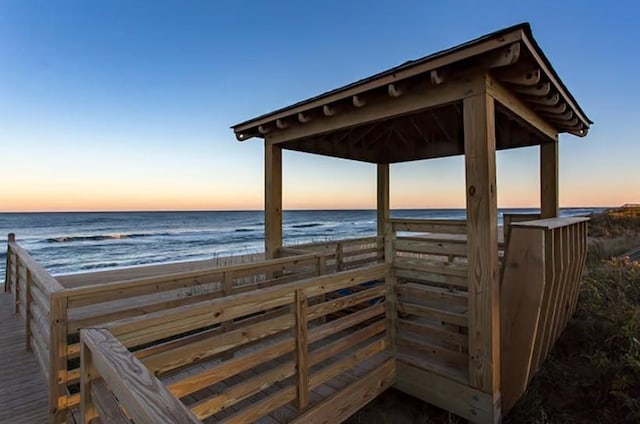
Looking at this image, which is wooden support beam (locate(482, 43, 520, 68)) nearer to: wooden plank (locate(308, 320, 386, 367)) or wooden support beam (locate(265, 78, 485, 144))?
wooden support beam (locate(265, 78, 485, 144))

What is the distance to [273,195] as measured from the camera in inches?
169

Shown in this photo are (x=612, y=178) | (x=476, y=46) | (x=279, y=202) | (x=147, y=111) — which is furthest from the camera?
(x=612, y=178)

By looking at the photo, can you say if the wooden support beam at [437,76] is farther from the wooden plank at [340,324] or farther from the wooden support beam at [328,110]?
the wooden plank at [340,324]

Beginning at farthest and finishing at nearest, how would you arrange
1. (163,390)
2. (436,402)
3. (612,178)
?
(612,178) < (436,402) < (163,390)

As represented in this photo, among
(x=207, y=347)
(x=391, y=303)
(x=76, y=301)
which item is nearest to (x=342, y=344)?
(x=391, y=303)

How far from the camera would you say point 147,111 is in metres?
10.9

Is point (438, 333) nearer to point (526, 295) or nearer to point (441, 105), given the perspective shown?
point (526, 295)

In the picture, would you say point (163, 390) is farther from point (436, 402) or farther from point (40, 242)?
point (40, 242)

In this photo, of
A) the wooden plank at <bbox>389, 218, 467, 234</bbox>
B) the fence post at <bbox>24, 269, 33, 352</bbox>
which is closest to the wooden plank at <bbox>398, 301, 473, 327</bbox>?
the wooden plank at <bbox>389, 218, 467, 234</bbox>

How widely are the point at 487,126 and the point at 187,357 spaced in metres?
2.66

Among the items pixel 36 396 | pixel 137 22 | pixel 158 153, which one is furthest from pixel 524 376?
pixel 158 153

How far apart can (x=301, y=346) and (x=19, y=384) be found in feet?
8.49

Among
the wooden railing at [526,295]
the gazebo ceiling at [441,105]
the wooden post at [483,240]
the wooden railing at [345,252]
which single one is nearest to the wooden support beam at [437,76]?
the gazebo ceiling at [441,105]

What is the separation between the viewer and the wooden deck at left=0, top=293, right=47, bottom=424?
A: 226 cm
